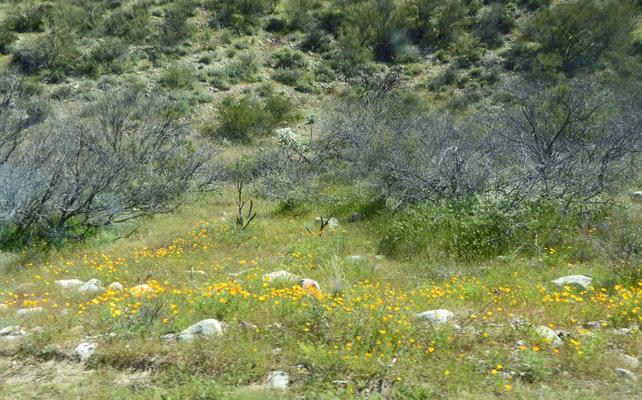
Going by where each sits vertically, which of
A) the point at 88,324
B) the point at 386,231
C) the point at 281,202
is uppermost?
the point at 88,324

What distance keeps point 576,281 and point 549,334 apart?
4.46 ft

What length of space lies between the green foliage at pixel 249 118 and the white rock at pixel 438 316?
1293cm

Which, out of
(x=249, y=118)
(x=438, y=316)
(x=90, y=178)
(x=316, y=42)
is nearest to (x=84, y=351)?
(x=438, y=316)

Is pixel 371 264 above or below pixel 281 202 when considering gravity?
above

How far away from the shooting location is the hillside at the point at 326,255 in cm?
338

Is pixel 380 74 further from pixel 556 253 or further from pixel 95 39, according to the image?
pixel 556 253

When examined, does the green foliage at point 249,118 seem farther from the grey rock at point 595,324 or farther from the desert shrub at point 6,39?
the grey rock at point 595,324

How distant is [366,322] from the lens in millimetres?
3791

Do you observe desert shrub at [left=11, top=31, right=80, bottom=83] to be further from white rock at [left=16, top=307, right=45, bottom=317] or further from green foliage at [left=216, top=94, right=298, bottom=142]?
white rock at [left=16, top=307, right=45, bottom=317]

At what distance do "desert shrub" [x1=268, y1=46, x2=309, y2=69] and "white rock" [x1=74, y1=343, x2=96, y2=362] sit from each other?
2126cm

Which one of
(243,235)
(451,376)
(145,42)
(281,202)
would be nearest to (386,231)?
(243,235)

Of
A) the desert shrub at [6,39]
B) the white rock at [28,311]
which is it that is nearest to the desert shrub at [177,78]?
the desert shrub at [6,39]

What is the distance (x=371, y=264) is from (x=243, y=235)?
2484mm

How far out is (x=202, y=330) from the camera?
150 inches
